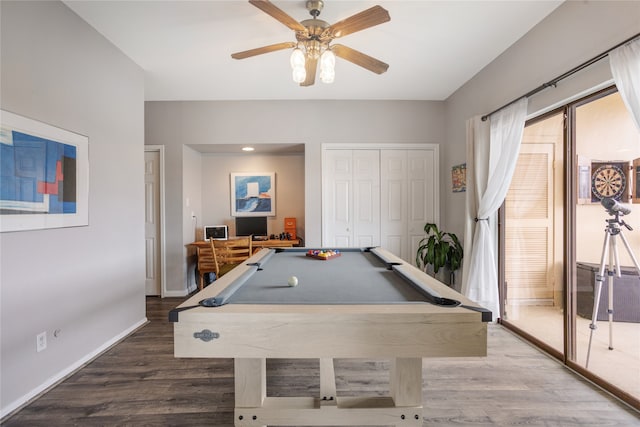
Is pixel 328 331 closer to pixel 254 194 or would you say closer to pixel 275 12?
pixel 275 12

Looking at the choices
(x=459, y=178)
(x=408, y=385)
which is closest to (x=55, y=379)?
(x=408, y=385)

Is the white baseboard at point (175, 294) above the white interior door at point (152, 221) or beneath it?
beneath

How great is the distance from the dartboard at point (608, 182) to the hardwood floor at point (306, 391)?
1272mm

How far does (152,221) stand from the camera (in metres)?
4.14

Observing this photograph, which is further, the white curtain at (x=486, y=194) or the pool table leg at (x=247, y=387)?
the white curtain at (x=486, y=194)

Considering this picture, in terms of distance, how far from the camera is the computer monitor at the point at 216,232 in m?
4.42

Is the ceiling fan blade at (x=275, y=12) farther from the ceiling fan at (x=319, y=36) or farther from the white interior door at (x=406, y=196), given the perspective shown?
the white interior door at (x=406, y=196)

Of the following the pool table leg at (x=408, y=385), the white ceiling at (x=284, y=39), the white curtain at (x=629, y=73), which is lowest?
the pool table leg at (x=408, y=385)

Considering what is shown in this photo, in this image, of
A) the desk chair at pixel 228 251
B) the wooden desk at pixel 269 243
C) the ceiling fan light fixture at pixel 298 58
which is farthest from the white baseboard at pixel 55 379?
the ceiling fan light fixture at pixel 298 58

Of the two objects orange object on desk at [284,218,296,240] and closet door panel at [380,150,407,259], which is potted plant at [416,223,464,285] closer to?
closet door panel at [380,150,407,259]

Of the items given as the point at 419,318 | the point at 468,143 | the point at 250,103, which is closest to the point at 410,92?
the point at 468,143

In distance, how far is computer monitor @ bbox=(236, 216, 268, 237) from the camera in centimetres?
466

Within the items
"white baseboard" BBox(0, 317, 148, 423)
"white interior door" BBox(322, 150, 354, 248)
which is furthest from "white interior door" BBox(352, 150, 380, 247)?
"white baseboard" BBox(0, 317, 148, 423)

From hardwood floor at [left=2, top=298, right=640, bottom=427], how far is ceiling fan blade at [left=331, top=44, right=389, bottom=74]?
219 centimetres
